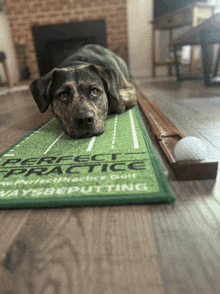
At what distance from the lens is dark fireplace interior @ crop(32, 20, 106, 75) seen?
215 inches

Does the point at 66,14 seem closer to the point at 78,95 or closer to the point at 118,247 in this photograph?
the point at 78,95

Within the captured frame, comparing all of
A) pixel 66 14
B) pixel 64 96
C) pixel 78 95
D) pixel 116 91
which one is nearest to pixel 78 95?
pixel 78 95

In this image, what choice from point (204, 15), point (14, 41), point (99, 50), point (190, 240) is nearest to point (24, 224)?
point (190, 240)

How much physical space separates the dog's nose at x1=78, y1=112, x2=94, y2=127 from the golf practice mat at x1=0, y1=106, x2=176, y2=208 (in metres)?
0.11

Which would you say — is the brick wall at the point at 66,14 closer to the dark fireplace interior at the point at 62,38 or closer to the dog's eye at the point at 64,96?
the dark fireplace interior at the point at 62,38

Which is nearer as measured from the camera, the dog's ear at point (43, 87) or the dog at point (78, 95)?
the dog at point (78, 95)

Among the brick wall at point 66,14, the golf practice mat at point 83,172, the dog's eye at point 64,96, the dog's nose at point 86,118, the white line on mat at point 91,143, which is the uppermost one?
the brick wall at point 66,14

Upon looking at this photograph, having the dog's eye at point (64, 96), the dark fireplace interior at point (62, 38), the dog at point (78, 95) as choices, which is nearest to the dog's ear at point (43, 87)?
the dog at point (78, 95)

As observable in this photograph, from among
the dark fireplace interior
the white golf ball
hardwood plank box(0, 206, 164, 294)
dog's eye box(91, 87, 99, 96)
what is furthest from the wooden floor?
the dark fireplace interior

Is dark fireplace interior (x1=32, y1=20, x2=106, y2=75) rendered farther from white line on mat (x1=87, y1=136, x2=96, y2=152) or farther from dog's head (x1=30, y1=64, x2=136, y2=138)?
white line on mat (x1=87, y1=136, x2=96, y2=152)

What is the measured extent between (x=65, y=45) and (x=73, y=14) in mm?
725

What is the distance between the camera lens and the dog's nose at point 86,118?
4.58ft

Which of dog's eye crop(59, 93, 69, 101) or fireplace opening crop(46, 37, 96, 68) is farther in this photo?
fireplace opening crop(46, 37, 96, 68)

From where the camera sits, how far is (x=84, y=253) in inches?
23.2
